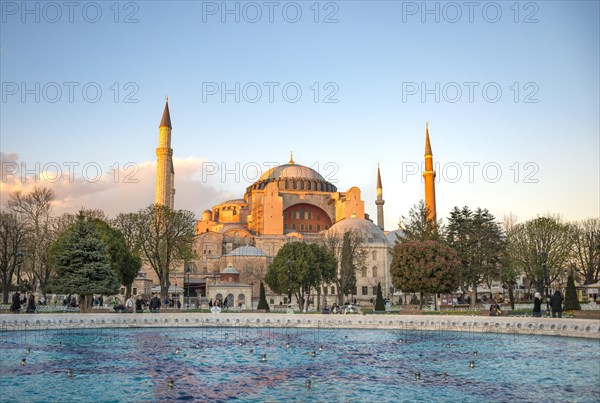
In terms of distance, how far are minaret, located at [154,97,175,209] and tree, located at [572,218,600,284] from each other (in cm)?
3746

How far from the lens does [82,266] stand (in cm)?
2894

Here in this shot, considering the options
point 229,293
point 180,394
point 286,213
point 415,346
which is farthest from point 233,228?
point 180,394

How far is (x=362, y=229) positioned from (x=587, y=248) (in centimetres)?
2362

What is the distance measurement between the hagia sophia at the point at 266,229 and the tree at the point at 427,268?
14551mm

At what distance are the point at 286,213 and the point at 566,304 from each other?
176 feet

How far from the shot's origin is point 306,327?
24656 millimetres

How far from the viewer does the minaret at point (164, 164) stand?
192 feet

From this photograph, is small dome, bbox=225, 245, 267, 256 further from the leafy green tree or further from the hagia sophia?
the leafy green tree

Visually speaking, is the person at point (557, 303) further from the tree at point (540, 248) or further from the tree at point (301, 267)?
the tree at point (540, 248)

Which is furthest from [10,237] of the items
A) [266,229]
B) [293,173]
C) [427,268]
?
[293,173]

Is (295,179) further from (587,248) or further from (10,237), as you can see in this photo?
(10,237)

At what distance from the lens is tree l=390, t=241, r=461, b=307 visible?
31062 millimetres

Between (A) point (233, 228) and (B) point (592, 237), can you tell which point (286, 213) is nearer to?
(A) point (233, 228)

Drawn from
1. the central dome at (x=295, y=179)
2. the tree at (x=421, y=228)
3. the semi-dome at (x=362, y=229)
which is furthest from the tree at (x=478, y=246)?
the central dome at (x=295, y=179)
